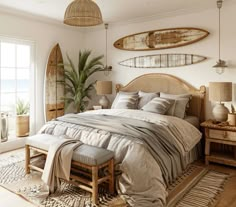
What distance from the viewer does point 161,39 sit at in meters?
4.44

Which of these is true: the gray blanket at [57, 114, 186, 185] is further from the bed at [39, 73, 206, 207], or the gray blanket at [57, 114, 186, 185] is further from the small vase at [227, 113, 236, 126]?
the small vase at [227, 113, 236, 126]

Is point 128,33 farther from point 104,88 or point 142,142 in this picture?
point 142,142

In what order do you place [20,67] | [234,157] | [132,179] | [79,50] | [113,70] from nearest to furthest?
[132,179], [234,157], [20,67], [113,70], [79,50]

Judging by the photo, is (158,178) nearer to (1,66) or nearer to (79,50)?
(1,66)

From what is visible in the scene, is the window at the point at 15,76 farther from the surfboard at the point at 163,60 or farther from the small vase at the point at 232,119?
the small vase at the point at 232,119

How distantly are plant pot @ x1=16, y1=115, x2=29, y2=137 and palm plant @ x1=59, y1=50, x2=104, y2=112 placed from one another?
0.91m

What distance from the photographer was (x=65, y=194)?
8.54 feet

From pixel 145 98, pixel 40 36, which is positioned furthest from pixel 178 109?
pixel 40 36

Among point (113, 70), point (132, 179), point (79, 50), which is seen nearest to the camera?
point (132, 179)

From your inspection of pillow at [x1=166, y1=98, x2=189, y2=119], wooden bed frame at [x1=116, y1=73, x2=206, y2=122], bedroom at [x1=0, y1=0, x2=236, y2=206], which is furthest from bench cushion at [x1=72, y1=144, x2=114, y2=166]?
bedroom at [x1=0, y1=0, x2=236, y2=206]

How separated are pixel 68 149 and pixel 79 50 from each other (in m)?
3.52

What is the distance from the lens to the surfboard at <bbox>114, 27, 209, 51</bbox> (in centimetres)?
408

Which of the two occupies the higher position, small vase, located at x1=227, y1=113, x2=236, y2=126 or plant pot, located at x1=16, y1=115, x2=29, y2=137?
small vase, located at x1=227, y1=113, x2=236, y2=126

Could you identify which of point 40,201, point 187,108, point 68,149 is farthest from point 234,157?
point 40,201
